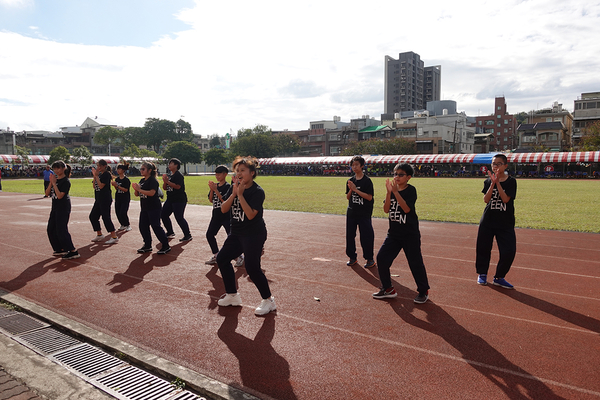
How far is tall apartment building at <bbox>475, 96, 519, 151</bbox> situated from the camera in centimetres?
10031

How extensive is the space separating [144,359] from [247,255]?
1521mm

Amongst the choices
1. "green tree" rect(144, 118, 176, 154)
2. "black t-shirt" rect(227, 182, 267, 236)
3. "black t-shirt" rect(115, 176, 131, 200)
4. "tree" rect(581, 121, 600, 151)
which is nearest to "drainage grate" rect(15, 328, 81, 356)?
"black t-shirt" rect(227, 182, 267, 236)

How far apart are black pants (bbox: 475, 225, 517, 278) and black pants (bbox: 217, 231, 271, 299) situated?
343 cm

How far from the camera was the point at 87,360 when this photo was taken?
3.85m

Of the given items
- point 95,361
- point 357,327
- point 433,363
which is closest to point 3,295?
point 95,361

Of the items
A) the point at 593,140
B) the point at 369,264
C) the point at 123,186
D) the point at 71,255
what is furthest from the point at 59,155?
the point at 593,140

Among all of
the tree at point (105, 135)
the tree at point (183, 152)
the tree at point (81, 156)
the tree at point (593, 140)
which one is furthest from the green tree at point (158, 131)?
the tree at point (593, 140)

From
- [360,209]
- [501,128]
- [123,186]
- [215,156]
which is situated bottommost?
[360,209]

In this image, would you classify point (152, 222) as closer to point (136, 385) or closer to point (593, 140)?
point (136, 385)

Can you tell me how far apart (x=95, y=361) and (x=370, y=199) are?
480 centimetres

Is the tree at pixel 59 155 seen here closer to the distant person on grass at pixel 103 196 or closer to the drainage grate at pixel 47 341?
the distant person on grass at pixel 103 196

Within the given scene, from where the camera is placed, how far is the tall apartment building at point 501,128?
100312 millimetres

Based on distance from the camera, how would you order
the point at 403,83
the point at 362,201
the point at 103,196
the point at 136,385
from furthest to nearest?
Result: the point at 403,83 < the point at 103,196 < the point at 362,201 < the point at 136,385

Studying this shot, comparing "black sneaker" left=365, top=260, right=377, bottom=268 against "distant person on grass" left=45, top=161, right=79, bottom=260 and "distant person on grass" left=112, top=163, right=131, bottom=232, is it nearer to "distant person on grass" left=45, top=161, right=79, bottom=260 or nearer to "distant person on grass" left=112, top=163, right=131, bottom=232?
"distant person on grass" left=45, top=161, right=79, bottom=260
